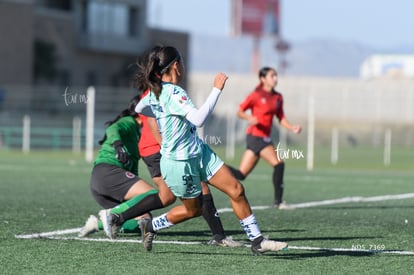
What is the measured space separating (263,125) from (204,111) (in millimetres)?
7140

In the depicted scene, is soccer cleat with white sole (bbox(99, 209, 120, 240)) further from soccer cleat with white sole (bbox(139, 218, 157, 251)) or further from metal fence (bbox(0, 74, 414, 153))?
metal fence (bbox(0, 74, 414, 153))

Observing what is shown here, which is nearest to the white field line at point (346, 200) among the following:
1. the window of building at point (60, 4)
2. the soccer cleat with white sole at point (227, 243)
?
the soccer cleat with white sole at point (227, 243)

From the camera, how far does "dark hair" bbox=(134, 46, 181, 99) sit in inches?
347

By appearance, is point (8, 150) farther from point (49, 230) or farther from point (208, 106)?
point (208, 106)

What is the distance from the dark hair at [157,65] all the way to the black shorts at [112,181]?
1.86 meters

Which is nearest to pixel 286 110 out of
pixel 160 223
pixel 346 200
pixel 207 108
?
pixel 346 200

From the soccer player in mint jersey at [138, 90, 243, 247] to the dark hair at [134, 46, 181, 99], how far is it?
0.68 meters

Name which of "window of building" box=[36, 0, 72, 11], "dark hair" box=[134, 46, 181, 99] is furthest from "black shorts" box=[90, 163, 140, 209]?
"window of building" box=[36, 0, 72, 11]

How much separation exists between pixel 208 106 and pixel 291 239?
275 cm

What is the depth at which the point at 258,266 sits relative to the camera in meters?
8.62

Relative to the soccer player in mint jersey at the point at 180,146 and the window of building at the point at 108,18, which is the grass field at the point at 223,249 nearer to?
the soccer player in mint jersey at the point at 180,146

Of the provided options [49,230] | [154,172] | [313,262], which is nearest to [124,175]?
[154,172]

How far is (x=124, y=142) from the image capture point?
1070 cm

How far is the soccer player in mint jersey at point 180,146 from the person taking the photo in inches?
345
